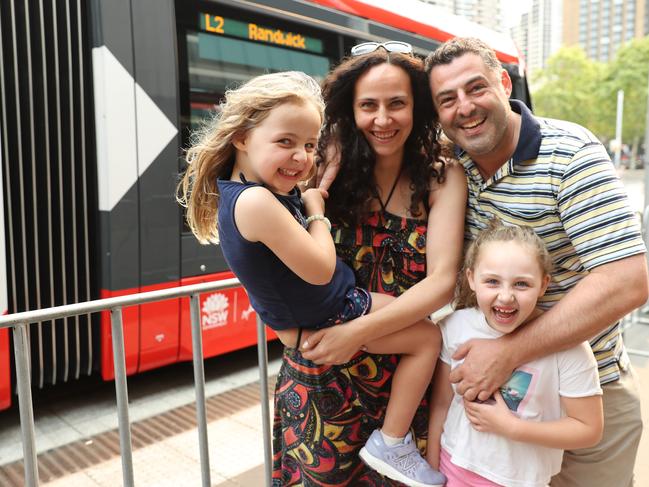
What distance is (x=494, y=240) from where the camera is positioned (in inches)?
61.6

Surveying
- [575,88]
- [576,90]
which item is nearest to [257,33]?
[576,90]

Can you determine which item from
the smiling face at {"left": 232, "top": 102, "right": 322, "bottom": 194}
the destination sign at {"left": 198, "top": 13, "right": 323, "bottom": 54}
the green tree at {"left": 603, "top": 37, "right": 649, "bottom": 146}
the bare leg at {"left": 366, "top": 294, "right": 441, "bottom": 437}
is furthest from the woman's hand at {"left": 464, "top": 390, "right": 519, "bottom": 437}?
the green tree at {"left": 603, "top": 37, "right": 649, "bottom": 146}

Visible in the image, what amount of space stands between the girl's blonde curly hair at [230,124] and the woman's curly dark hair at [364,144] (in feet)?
0.59

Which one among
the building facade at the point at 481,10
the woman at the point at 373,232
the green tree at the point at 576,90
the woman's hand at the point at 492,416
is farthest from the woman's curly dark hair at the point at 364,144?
the green tree at the point at 576,90

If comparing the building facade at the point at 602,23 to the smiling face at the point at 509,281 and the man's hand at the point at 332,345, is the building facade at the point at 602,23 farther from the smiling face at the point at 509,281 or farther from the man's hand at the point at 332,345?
the man's hand at the point at 332,345

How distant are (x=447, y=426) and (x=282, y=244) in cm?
76

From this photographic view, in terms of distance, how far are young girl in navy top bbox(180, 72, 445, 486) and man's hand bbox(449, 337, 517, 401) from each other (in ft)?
0.34

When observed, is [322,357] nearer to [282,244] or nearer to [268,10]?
[282,244]

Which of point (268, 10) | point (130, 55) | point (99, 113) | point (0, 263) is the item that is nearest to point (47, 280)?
point (0, 263)

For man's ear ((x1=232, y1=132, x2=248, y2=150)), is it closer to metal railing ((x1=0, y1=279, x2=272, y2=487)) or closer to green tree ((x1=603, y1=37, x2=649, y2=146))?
metal railing ((x1=0, y1=279, x2=272, y2=487))

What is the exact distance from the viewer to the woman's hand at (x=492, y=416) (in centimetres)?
154

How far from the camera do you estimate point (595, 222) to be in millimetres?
1537

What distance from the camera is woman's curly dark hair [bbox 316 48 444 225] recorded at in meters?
1.71

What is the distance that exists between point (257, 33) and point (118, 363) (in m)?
3.36
